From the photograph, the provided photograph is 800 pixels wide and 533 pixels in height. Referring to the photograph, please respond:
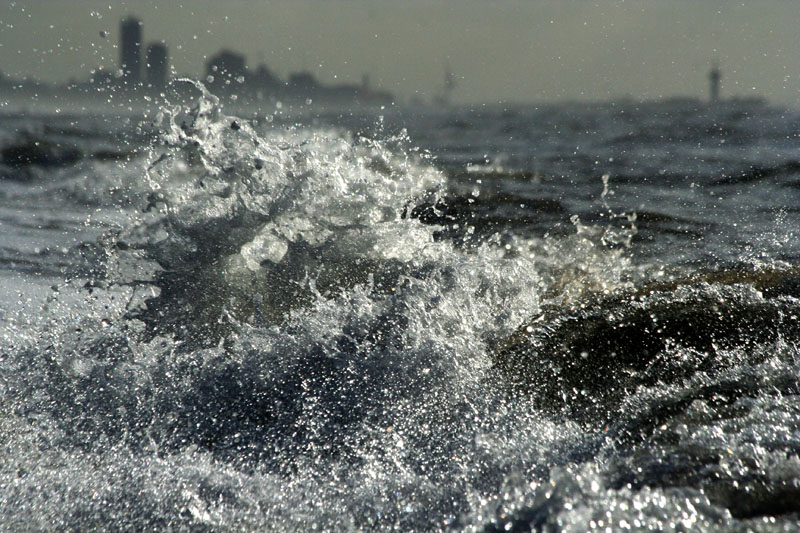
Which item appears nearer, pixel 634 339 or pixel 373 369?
pixel 373 369

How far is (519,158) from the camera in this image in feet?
26.5

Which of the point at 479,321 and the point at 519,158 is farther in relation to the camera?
the point at 519,158

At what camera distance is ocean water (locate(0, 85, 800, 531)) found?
161cm

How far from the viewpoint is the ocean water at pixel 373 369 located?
1608mm

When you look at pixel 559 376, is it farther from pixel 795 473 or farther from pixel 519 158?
pixel 519 158

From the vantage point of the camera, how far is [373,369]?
7.29ft

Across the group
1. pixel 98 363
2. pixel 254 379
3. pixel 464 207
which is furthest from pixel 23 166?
pixel 254 379

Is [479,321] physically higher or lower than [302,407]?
higher

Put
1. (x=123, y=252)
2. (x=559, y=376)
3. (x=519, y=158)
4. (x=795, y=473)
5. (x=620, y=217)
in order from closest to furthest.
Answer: (x=795, y=473)
(x=559, y=376)
(x=123, y=252)
(x=620, y=217)
(x=519, y=158)

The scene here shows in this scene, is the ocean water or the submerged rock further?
the submerged rock

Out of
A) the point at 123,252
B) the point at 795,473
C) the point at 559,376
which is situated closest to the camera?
the point at 795,473

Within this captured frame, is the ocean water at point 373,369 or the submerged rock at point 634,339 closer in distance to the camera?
the ocean water at point 373,369

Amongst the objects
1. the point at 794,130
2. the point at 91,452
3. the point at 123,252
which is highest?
the point at 794,130

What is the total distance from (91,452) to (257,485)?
0.60m
